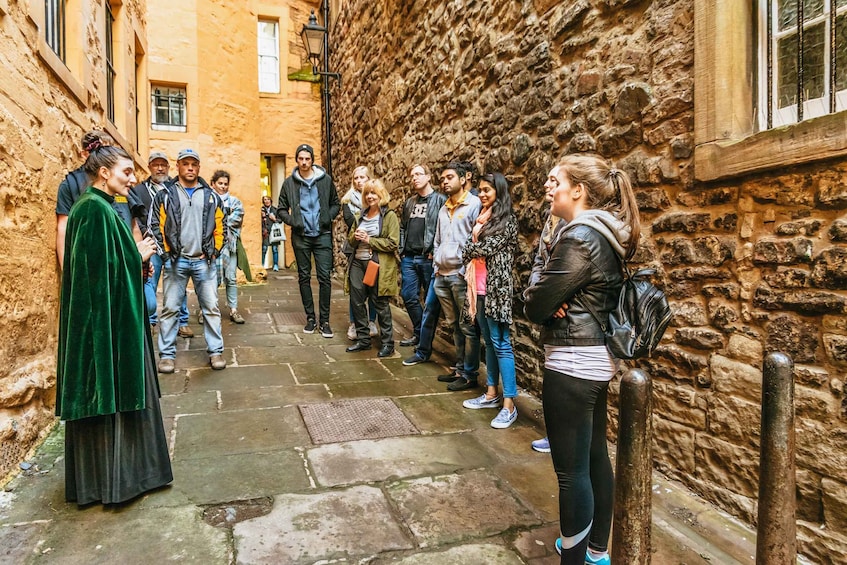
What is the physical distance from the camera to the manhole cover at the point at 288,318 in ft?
24.0

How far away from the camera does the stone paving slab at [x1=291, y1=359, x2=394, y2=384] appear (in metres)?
5.07

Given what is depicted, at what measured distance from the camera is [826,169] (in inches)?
92.1

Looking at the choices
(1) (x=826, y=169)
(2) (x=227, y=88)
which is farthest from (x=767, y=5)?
(2) (x=227, y=88)

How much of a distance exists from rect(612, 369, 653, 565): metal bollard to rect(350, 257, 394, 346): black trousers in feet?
14.5

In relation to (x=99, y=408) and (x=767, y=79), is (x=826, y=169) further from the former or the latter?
(x=99, y=408)

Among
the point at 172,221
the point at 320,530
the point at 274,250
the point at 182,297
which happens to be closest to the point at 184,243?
the point at 172,221

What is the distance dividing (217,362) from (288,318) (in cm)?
239

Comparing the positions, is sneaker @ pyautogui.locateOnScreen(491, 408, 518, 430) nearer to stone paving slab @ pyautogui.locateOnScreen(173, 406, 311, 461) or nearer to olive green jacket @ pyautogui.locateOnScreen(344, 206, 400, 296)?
stone paving slab @ pyautogui.locateOnScreen(173, 406, 311, 461)

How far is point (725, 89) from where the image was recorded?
2791 millimetres

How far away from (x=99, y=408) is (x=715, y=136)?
3.21 meters

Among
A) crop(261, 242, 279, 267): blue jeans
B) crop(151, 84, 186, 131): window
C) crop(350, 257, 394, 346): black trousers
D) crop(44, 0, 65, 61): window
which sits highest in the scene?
crop(151, 84, 186, 131): window

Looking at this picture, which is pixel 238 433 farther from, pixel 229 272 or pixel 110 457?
pixel 229 272

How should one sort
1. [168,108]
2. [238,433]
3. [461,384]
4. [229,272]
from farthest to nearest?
1. [168,108]
2. [229,272]
3. [461,384]
4. [238,433]

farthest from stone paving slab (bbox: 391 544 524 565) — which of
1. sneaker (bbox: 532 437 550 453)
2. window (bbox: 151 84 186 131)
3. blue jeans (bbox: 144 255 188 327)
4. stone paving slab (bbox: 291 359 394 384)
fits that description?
window (bbox: 151 84 186 131)
